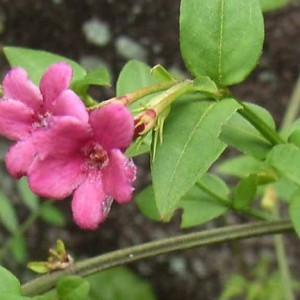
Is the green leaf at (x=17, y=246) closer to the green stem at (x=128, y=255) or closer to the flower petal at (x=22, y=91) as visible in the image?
the green stem at (x=128, y=255)

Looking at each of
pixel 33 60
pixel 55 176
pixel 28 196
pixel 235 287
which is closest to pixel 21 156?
pixel 55 176

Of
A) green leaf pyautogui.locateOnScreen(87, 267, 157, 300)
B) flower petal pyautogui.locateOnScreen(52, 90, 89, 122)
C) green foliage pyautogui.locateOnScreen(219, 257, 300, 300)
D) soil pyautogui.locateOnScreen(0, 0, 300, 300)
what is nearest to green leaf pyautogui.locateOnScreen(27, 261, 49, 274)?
flower petal pyautogui.locateOnScreen(52, 90, 89, 122)

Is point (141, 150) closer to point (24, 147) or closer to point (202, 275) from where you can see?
point (24, 147)

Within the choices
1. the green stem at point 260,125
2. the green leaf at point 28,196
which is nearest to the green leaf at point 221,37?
the green stem at point 260,125

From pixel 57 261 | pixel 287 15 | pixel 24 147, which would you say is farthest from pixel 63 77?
pixel 287 15

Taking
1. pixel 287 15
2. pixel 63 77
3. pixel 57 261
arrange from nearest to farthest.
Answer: pixel 63 77, pixel 57 261, pixel 287 15

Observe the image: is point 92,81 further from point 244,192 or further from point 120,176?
point 244,192

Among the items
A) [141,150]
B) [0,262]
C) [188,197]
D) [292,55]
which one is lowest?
[0,262]
